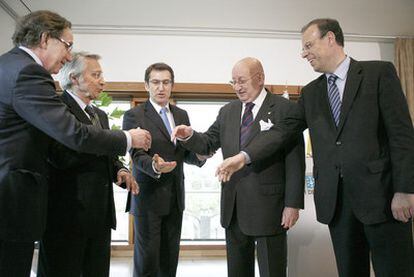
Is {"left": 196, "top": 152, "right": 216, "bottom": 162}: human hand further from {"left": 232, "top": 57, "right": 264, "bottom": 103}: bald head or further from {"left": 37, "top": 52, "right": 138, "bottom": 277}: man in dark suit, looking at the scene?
{"left": 37, "top": 52, "right": 138, "bottom": 277}: man in dark suit

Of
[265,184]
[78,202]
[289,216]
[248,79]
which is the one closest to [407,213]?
[289,216]

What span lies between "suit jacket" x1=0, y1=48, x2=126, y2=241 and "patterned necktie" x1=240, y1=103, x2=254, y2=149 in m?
0.90

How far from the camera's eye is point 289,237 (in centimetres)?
271

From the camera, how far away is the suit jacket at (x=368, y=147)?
4.47ft

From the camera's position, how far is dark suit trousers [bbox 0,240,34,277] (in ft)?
3.76

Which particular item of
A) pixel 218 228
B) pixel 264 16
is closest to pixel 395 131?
pixel 264 16

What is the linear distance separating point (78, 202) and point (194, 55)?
320 cm

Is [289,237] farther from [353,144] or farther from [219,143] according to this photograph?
[353,144]

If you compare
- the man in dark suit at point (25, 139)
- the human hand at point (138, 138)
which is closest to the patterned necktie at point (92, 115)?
the human hand at point (138, 138)

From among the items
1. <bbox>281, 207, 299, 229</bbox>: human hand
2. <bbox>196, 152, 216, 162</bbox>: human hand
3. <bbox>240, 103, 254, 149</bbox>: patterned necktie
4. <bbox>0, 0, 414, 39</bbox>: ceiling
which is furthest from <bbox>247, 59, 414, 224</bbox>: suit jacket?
<bbox>0, 0, 414, 39</bbox>: ceiling

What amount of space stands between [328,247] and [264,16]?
267 centimetres

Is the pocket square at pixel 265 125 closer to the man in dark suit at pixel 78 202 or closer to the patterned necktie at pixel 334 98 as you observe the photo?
the patterned necktie at pixel 334 98

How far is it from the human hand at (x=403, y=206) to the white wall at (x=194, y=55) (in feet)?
10.6

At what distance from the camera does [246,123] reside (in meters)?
1.89
